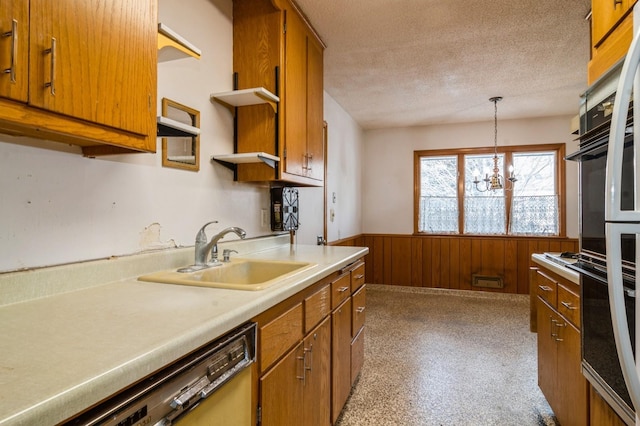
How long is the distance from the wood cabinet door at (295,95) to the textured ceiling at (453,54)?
178mm

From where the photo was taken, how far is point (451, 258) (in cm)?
478

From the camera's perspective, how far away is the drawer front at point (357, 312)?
6.85 ft

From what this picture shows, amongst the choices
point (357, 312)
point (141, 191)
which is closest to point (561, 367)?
point (357, 312)

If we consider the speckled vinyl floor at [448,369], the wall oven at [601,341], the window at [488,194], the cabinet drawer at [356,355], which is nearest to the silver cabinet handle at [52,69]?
the wall oven at [601,341]

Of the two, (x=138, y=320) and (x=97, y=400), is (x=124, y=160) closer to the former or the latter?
(x=138, y=320)

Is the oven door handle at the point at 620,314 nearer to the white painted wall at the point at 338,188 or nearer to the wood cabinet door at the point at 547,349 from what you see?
the wood cabinet door at the point at 547,349

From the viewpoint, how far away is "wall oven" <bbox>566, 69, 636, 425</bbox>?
0.92 meters

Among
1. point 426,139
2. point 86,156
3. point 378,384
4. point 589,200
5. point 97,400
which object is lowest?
point 378,384

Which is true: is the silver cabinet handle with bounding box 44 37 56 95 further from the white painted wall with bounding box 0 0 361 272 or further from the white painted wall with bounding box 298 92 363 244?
the white painted wall with bounding box 298 92 363 244

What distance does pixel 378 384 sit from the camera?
2.30 meters

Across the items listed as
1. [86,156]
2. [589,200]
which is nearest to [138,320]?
[86,156]

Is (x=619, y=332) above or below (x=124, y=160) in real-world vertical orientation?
below

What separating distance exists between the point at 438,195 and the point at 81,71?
4668 mm

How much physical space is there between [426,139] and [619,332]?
4.47 metres
